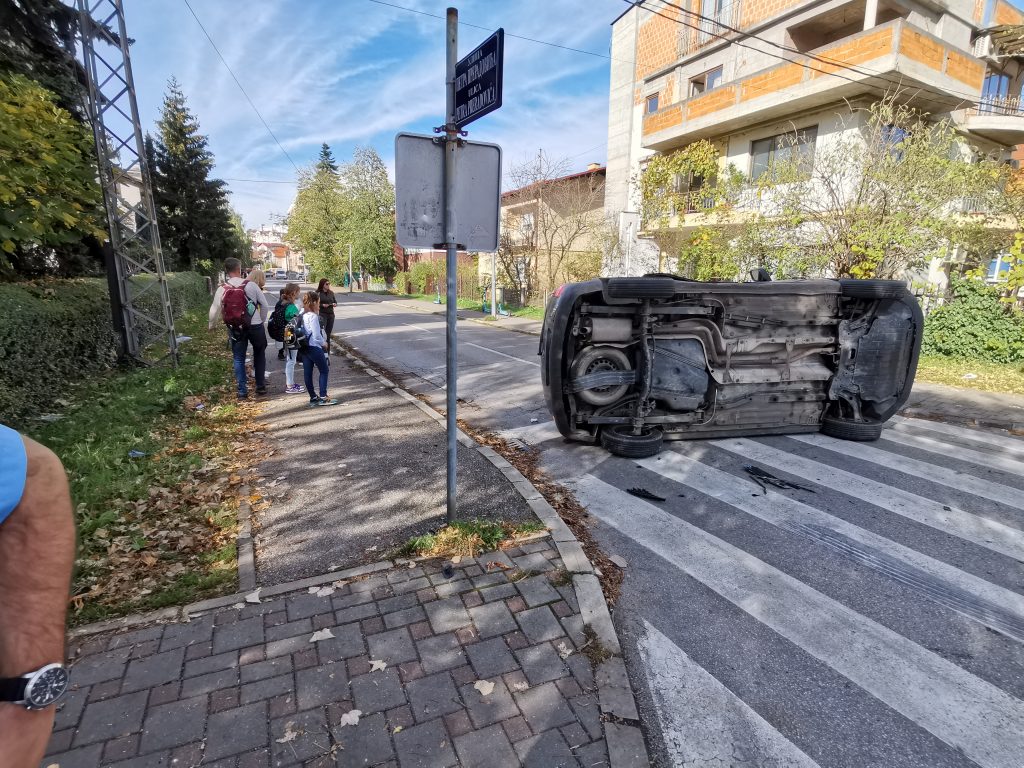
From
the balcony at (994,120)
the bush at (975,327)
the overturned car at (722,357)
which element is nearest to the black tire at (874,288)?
the overturned car at (722,357)

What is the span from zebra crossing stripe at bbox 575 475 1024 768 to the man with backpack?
6.31 meters

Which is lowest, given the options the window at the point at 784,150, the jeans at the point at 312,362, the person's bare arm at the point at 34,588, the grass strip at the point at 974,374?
the grass strip at the point at 974,374

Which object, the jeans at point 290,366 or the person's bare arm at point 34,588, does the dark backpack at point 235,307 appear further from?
the person's bare arm at point 34,588

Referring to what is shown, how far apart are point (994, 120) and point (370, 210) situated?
40884 mm

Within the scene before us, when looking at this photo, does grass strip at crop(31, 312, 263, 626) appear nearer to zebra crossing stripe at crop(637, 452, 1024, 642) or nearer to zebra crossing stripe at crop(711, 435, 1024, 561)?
zebra crossing stripe at crop(637, 452, 1024, 642)

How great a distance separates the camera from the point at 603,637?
9.50 ft

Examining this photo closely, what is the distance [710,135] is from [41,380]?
66.5ft

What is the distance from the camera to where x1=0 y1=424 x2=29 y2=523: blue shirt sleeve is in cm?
104

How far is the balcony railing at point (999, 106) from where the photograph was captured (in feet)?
52.9

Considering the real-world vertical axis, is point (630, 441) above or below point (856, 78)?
below

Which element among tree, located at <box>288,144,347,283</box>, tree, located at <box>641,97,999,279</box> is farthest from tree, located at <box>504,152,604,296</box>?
tree, located at <box>288,144,347,283</box>

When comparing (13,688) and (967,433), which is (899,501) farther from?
(13,688)

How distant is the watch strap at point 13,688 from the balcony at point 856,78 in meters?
18.3

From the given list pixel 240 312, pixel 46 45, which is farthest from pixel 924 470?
pixel 46 45
